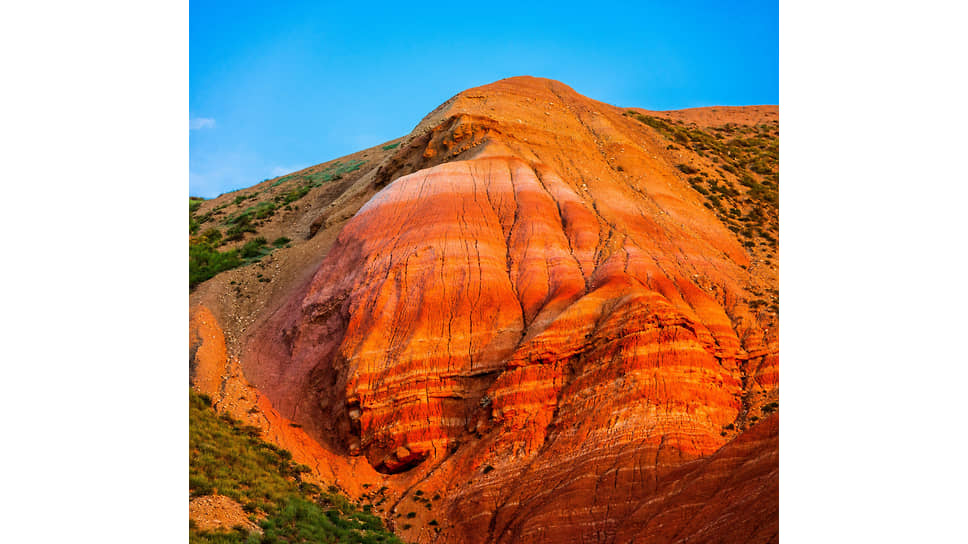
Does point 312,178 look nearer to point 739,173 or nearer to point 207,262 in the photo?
point 207,262

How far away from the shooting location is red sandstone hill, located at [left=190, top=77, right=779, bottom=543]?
17688mm

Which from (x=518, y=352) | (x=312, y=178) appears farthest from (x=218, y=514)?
(x=312, y=178)

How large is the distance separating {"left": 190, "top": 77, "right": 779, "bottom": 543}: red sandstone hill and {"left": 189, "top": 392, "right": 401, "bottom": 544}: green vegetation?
758 millimetres

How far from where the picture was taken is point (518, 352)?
21500 millimetres

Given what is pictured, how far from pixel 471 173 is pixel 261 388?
36.6 feet

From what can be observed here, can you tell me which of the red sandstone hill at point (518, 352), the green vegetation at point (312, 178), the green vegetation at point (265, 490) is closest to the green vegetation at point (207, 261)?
the red sandstone hill at point (518, 352)

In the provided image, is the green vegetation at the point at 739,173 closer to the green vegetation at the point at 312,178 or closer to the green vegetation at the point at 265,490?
the green vegetation at the point at 312,178

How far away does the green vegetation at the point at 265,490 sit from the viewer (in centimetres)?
1716

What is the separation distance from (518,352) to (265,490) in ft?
25.0

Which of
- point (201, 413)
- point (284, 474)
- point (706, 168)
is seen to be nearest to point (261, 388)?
point (201, 413)

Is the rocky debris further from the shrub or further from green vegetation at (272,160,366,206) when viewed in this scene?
green vegetation at (272,160,366,206)

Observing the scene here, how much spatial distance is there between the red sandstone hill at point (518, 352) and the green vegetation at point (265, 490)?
76 centimetres

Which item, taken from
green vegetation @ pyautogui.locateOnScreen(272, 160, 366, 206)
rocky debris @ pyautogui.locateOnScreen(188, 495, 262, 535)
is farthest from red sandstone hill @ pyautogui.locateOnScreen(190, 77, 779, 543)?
green vegetation @ pyautogui.locateOnScreen(272, 160, 366, 206)

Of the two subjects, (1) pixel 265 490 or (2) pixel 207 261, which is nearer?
(1) pixel 265 490
